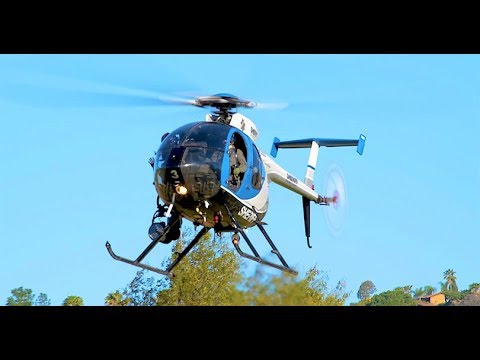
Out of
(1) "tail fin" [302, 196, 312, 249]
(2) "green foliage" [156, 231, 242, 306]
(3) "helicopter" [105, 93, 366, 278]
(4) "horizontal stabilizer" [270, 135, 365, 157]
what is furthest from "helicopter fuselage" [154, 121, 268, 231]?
(2) "green foliage" [156, 231, 242, 306]

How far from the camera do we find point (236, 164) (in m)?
21.1

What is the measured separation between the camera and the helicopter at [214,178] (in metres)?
20.1

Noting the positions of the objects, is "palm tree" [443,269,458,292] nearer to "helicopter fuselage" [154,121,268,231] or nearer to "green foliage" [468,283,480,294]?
"green foliage" [468,283,480,294]

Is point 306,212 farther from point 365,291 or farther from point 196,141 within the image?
point 365,291

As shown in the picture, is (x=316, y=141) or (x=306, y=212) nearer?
(x=306, y=212)

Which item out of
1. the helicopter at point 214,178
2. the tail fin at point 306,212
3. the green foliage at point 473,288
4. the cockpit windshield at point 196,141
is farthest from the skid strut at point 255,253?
the green foliage at point 473,288

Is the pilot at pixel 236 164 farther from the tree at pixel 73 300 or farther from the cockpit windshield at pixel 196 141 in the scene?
the tree at pixel 73 300

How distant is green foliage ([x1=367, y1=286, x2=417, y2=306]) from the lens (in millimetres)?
46344

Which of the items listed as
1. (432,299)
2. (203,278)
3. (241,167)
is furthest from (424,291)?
(241,167)

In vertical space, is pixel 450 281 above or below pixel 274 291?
above

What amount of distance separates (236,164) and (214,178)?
3.43 ft

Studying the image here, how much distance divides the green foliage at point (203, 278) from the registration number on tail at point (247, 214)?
444 inches
